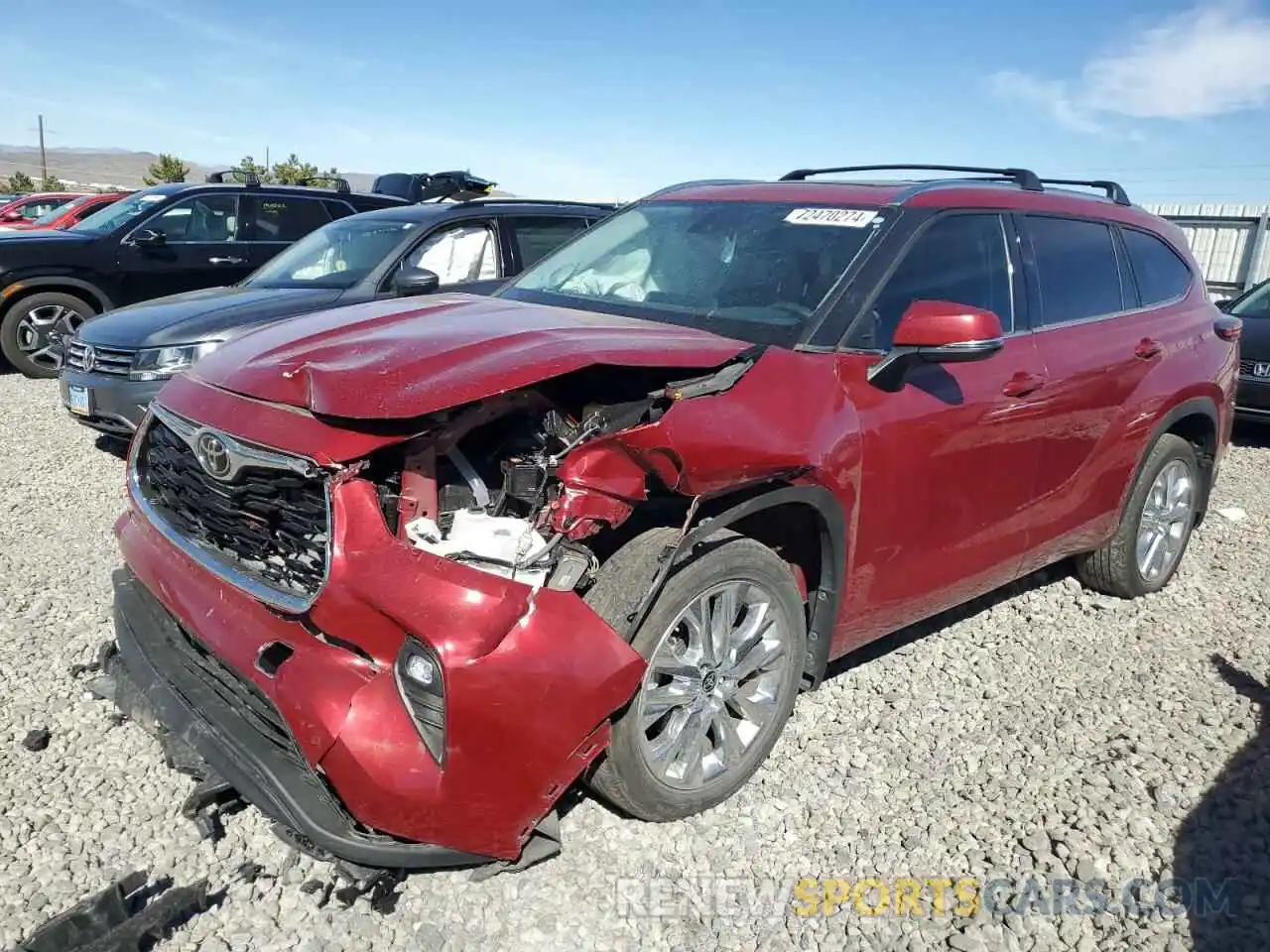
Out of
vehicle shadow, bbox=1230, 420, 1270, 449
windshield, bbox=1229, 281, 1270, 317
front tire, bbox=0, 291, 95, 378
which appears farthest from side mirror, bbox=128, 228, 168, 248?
windshield, bbox=1229, 281, 1270, 317

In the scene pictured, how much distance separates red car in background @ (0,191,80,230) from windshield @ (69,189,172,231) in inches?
499

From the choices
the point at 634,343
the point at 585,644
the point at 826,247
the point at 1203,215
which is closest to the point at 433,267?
the point at 826,247

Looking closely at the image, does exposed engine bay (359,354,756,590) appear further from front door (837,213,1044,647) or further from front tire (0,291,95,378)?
front tire (0,291,95,378)

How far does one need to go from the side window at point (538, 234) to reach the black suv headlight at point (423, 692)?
5.67 metres

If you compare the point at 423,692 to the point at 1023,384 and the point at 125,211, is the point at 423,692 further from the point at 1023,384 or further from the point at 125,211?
the point at 125,211

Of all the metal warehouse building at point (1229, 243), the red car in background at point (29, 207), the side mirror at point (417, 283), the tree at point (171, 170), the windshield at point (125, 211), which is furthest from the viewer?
the tree at point (171, 170)

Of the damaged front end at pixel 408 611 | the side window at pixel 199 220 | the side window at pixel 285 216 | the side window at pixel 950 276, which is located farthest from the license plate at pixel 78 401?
the side window at pixel 950 276

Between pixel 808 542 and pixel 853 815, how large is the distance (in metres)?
0.85

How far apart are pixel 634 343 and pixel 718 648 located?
914 millimetres

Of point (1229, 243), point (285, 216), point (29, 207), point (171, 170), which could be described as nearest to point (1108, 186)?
point (285, 216)

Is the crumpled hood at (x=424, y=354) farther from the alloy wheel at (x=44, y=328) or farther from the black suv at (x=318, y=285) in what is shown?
the alloy wheel at (x=44, y=328)

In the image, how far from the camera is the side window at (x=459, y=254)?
23.8 ft

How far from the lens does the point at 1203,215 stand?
15.6 metres

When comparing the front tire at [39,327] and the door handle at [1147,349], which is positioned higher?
the door handle at [1147,349]
